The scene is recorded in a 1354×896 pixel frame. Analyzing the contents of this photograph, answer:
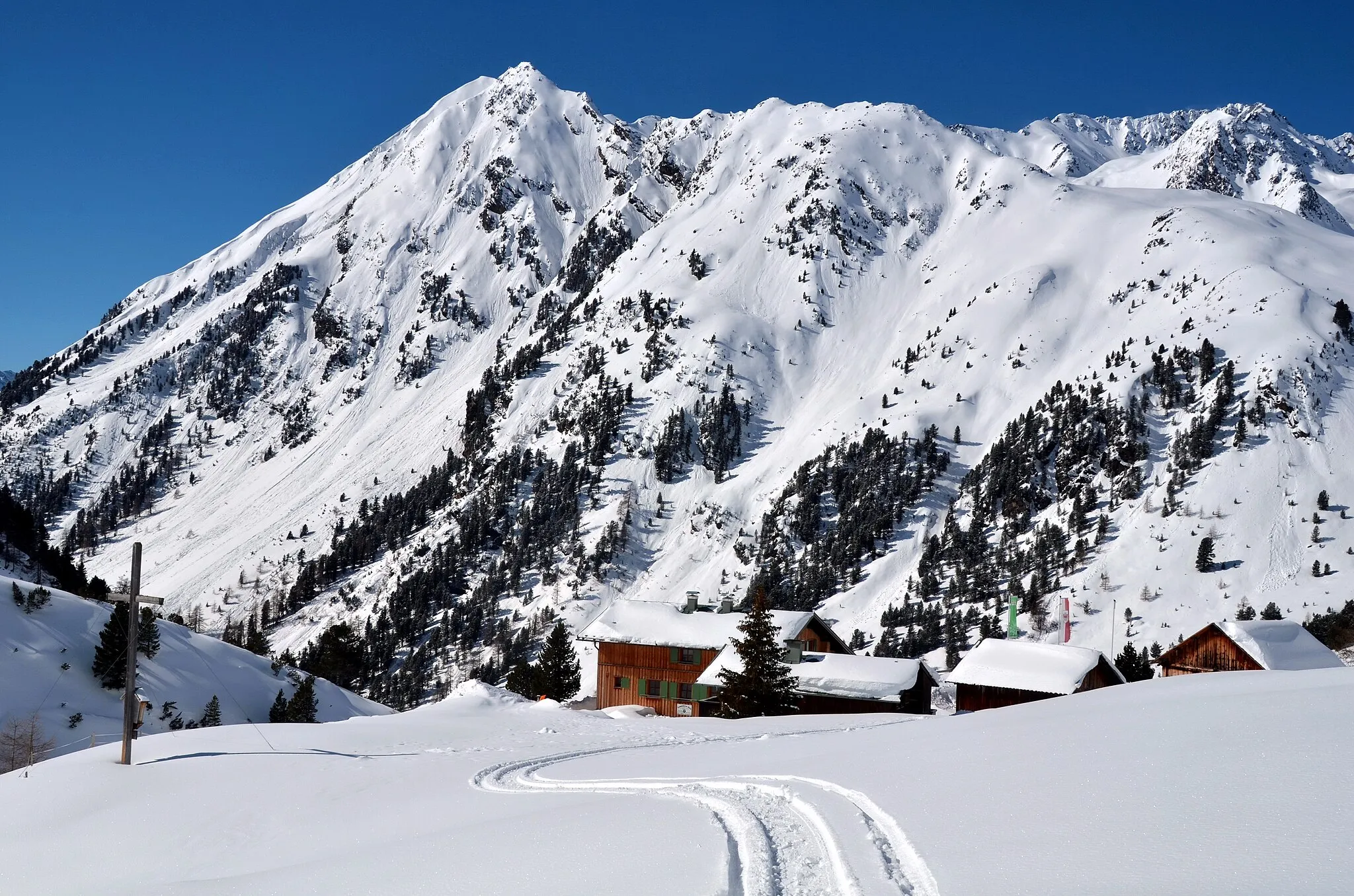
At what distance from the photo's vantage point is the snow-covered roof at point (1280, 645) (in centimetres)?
4809

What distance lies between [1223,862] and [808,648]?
54.3 meters

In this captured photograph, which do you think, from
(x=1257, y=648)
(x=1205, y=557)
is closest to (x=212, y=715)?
(x=1257, y=648)

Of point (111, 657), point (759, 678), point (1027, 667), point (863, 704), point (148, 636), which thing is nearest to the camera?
point (111, 657)

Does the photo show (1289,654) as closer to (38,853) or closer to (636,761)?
(636,761)

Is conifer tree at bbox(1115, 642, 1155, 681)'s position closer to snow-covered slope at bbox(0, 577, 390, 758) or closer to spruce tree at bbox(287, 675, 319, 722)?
spruce tree at bbox(287, 675, 319, 722)

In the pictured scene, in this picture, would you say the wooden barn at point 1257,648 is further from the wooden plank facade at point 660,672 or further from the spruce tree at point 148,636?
the spruce tree at point 148,636

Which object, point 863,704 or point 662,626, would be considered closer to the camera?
point 863,704

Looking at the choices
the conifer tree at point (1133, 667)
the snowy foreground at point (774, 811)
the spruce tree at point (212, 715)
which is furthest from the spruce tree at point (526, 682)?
the snowy foreground at point (774, 811)

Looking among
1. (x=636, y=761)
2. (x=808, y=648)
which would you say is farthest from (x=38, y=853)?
(x=808, y=648)

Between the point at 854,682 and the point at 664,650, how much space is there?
15.8m

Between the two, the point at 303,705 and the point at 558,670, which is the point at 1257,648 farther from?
the point at 303,705

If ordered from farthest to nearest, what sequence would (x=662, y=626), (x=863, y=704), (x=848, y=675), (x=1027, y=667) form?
(x=662, y=626), (x=848, y=675), (x=863, y=704), (x=1027, y=667)

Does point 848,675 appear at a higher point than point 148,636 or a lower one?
lower

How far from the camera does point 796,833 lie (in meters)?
11.5
